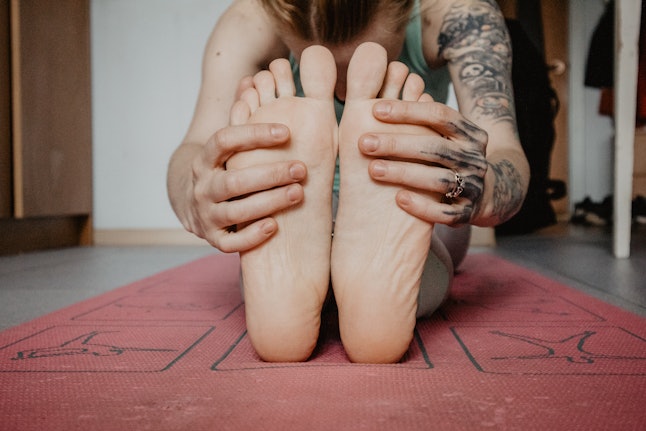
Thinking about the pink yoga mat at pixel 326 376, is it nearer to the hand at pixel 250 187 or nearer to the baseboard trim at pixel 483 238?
the hand at pixel 250 187

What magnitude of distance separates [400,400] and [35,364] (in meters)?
0.37

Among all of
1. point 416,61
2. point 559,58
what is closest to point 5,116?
point 416,61

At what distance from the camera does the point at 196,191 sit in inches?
22.9

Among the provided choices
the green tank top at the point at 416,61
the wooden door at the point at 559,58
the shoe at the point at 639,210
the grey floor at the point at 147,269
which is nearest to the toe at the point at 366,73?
the green tank top at the point at 416,61

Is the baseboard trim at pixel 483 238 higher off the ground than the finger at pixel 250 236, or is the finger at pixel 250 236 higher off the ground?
the finger at pixel 250 236

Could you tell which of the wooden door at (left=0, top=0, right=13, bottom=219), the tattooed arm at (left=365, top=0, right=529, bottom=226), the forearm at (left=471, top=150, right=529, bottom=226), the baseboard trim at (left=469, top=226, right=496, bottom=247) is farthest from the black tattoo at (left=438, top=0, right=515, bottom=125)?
the wooden door at (left=0, top=0, right=13, bottom=219)

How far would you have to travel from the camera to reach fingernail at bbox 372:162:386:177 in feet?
1.68

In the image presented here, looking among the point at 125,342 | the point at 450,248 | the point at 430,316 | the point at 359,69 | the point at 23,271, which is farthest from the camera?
the point at 23,271

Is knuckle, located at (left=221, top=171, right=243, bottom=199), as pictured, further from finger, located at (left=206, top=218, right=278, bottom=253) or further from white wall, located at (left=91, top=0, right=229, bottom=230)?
white wall, located at (left=91, top=0, right=229, bottom=230)

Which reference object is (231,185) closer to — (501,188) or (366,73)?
(366,73)

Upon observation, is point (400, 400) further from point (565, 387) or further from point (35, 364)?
point (35, 364)

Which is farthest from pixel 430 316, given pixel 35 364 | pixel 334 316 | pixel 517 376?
pixel 35 364

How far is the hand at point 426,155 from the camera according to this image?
510 mm

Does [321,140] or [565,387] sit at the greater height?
[321,140]
